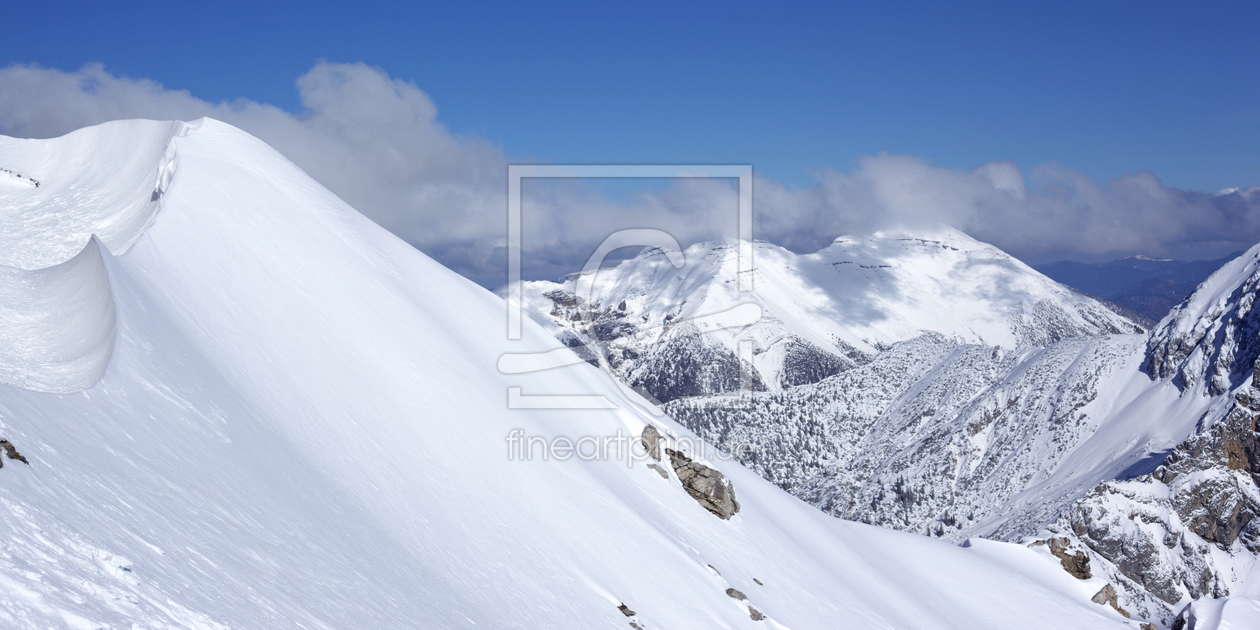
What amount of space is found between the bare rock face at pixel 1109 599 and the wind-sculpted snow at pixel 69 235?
55768 mm

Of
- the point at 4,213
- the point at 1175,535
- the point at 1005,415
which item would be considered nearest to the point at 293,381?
the point at 4,213

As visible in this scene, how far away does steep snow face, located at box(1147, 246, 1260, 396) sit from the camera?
13225 cm

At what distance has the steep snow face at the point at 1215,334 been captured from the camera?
434 feet

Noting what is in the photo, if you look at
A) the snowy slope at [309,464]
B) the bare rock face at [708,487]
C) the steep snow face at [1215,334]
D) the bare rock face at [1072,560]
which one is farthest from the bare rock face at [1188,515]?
the bare rock face at [708,487]

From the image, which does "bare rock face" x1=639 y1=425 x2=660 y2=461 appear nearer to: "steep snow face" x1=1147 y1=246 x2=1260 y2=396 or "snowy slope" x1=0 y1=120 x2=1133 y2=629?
"snowy slope" x1=0 y1=120 x2=1133 y2=629

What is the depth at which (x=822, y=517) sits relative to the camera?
Result: 145 ft

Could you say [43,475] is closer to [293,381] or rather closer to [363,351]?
[293,381]

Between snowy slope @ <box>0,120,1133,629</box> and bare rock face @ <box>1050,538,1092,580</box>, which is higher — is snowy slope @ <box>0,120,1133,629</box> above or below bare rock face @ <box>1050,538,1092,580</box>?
above

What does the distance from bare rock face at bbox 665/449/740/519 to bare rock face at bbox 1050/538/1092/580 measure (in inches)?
1287

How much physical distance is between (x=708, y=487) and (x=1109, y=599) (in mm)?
32813

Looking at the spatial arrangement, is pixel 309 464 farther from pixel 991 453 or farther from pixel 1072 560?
pixel 991 453

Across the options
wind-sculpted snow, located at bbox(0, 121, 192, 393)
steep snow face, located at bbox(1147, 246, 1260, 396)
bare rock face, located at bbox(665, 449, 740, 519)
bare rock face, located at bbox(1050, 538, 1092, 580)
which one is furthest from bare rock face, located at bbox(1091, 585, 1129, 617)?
steep snow face, located at bbox(1147, 246, 1260, 396)

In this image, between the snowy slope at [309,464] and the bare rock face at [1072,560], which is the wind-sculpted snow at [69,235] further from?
the bare rock face at [1072,560]

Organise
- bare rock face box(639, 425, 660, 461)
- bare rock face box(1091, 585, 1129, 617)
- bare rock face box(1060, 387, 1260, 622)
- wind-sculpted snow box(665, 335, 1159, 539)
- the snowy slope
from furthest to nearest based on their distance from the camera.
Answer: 1. wind-sculpted snow box(665, 335, 1159, 539)
2. bare rock face box(1060, 387, 1260, 622)
3. bare rock face box(1091, 585, 1129, 617)
4. bare rock face box(639, 425, 660, 461)
5. the snowy slope
